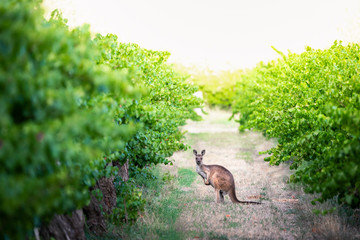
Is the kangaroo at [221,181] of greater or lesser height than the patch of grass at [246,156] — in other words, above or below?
Answer: below

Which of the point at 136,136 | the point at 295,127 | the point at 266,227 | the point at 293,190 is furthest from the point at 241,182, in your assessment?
the point at 136,136

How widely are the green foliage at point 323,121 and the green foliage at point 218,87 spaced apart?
42229 millimetres

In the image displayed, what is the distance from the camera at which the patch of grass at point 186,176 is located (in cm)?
1413

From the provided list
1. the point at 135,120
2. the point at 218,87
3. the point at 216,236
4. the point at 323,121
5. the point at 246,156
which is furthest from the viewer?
the point at 218,87

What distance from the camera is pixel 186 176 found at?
1544 centimetres

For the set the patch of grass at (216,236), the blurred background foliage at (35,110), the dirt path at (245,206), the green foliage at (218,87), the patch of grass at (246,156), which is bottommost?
the patch of grass at (216,236)

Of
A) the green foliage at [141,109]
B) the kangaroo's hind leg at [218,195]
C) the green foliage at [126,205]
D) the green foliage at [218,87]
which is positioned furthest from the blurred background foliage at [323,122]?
the green foliage at [218,87]

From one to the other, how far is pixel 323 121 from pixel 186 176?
27.1 ft

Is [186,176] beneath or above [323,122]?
beneath

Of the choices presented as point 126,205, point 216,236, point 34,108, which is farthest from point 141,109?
point 34,108

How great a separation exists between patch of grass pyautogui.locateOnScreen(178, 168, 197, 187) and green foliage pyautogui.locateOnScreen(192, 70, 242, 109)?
3874 centimetres

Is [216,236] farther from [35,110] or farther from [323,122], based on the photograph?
[35,110]

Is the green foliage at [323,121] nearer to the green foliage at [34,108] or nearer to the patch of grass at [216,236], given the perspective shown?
the patch of grass at [216,236]

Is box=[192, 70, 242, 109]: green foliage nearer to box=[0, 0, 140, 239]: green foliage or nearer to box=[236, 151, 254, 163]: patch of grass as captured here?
box=[236, 151, 254, 163]: patch of grass
